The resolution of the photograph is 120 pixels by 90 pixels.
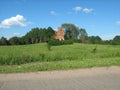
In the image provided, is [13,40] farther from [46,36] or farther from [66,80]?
[66,80]

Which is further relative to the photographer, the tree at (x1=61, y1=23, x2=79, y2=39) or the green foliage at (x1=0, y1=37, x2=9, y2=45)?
the tree at (x1=61, y1=23, x2=79, y2=39)

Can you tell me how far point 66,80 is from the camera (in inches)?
416

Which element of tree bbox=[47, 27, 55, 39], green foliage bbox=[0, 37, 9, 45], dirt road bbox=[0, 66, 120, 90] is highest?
tree bbox=[47, 27, 55, 39]

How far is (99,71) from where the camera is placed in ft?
42.9

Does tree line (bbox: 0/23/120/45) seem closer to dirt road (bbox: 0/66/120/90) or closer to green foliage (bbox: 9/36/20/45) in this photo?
green foliage (bbox: 9/36/20/45)

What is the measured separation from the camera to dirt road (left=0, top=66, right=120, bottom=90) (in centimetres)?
898

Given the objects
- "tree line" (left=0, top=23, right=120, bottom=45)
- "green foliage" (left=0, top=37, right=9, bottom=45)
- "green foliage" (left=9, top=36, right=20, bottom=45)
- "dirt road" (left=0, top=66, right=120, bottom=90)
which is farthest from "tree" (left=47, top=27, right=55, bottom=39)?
"dirt road" (left=0, top=66, right=120, bottom=90)

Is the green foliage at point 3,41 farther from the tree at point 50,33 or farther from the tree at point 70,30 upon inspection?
the tree at point 70,30

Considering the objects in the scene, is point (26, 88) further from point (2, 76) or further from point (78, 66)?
point (78, 66)

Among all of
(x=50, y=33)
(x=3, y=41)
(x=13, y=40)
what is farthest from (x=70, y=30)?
(x=3, y=41)

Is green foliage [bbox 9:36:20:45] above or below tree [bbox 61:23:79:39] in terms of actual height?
below

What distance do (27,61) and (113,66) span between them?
716cm

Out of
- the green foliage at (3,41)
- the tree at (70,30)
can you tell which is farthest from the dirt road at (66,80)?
the tree at (70,30)

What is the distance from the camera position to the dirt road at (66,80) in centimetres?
898
